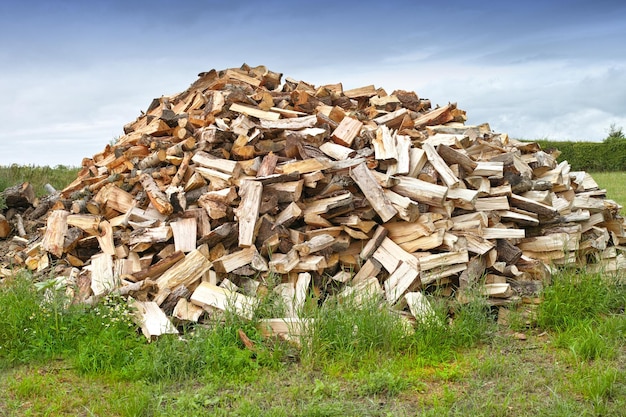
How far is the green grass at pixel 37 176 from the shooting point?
1198cm

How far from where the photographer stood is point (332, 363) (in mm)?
4488

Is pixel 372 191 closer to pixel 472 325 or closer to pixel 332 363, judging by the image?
pixel 472 325

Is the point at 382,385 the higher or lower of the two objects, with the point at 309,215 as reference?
lower

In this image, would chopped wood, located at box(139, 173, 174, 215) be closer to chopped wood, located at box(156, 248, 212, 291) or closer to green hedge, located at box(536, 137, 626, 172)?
chopped wood, located at box(156, 248, 212, 291)

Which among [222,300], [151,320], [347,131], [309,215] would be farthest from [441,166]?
[151,320]

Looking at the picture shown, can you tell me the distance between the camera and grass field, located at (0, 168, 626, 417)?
4.02 m

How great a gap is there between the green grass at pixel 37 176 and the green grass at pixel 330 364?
711cm

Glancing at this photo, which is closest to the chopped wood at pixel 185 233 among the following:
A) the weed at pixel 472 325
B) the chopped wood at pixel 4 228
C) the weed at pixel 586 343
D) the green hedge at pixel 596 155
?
the weed at pixel 472 325

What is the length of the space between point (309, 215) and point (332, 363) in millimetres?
1837

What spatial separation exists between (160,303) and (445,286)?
102 inches

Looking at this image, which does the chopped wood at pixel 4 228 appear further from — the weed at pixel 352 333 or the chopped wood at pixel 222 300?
the weed at pixel 352 333

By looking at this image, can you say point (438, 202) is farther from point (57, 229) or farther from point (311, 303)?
point (57, 229)

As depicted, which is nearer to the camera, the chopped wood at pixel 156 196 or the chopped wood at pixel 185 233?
the chopped wood at pixel 185 233

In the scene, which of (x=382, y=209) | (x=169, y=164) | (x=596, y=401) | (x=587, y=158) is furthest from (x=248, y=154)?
(x=587, y=158)
